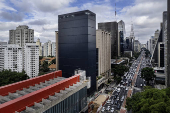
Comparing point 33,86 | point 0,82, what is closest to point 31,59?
point 0,82

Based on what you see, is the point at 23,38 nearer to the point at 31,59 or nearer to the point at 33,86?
the point at 31,59

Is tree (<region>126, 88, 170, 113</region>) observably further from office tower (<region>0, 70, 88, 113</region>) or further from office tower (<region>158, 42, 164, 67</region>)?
office tower (<region>158, 42, 164, 67</region>)

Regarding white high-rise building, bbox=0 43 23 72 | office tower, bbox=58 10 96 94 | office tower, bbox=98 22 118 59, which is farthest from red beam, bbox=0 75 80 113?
office tower, bbox=98 22 118 59

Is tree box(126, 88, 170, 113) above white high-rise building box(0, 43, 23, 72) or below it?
below

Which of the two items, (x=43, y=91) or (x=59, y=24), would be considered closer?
(x=43, y=91)

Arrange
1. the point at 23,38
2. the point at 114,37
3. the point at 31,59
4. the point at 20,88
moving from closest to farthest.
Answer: the point at 20,88 → the point at 31,59 → the point at 23,38 → the point at 114,37

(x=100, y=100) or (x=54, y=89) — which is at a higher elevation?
(x=54, y=89)

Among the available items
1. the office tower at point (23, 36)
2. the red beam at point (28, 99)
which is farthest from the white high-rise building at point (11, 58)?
the red beam at point (28, 99)

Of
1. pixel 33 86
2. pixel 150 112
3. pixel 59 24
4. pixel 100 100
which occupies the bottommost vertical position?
pixel 100 100
